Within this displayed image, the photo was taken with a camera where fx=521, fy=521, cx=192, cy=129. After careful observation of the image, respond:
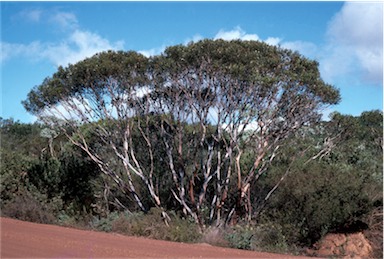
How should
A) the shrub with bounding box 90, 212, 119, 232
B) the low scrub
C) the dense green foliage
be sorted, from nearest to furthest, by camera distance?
the low scrub
the dense green foliage
the shrub with bounding box 90, 212, 119, 232

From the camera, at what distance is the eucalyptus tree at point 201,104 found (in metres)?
17.5

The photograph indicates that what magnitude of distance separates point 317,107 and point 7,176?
11896mm

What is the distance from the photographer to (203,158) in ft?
64.1

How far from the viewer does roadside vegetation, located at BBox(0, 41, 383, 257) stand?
16688 millimetres

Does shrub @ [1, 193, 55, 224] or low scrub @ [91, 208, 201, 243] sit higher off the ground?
shrub @ [1, 193, 55, 224]

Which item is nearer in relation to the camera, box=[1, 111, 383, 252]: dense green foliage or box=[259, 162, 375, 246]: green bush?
box=[1, 111, 383, 252]: dense green foliage

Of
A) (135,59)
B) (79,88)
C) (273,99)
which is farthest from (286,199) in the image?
(79,88)

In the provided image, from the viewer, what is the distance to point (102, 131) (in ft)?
66.2

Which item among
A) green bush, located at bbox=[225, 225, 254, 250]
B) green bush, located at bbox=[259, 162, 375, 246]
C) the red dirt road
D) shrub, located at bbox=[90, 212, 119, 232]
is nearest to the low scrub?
shrub, located at bbox=[90, 212, 119, 232]

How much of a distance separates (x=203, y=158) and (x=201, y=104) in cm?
255

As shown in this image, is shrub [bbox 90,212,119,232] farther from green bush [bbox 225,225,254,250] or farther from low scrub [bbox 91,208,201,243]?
green bush [bbox 225,225,254,250]

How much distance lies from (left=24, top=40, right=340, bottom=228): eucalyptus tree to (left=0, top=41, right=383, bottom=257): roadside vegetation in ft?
0.15

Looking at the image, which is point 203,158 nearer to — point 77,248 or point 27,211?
point 27,211

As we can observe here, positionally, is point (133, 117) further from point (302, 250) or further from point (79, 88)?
point (302, 250)
